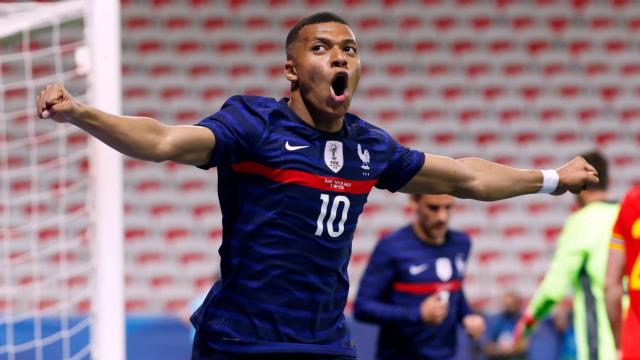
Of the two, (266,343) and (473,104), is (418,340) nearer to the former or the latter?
(266,343)

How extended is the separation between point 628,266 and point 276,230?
185 centimetres

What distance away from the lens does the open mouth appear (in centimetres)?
355

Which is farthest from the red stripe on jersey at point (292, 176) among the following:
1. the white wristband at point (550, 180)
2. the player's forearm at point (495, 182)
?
the white wristband at point (550, 180)

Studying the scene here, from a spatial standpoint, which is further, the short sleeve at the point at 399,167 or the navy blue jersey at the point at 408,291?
the navy blue jersey at the point at 408,291

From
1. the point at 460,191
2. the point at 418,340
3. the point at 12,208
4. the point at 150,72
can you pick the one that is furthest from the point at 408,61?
the point at 460,191

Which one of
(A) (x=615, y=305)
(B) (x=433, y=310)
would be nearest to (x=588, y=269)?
(B) (x=433, y=310)

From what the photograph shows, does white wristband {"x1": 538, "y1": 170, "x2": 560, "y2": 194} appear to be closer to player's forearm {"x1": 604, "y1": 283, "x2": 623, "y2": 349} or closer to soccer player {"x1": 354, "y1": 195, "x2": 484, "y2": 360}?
player's forearm {"x1": 604, "y1": 283, "x2": 623, "y2": 349}

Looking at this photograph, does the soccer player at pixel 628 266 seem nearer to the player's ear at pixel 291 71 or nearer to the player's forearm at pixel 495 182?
the player's forearm at pixel 495 182

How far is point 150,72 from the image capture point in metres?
11.3

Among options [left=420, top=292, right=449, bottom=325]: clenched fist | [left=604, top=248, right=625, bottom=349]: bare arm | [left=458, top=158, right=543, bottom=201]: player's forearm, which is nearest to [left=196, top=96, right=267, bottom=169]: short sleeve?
[left=458, top=158, right=543, bottom=201]: player's forearm

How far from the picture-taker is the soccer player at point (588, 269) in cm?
609

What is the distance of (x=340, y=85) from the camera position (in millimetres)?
3574

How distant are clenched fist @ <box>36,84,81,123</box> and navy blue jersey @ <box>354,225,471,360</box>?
9.76 ft

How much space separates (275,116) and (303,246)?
1.37ft
